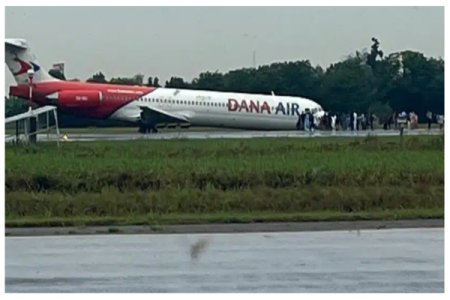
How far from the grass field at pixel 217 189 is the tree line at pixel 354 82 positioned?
33323 mm

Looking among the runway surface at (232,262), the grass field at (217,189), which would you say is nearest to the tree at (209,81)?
the grass field at (217,189)

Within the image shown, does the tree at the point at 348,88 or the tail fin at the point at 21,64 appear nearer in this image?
the tail fin at the point at 21,64

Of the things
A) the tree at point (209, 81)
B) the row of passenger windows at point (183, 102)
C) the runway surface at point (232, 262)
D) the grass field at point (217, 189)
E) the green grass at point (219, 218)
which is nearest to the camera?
the runway surface at point (232, 262)

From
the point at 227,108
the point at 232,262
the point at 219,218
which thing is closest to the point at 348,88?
the point at 227,108

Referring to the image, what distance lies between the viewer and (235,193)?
16.3 meters

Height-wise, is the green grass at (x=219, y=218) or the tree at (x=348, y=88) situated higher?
the tree at (x=348, y=88)

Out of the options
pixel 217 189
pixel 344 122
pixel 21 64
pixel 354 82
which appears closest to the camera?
pixel 217 189

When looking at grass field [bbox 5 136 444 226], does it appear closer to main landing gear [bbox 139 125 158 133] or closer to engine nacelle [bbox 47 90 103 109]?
Answer: engine nacelle [bbox 47 90 103 109]

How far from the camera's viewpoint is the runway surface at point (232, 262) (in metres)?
8.22

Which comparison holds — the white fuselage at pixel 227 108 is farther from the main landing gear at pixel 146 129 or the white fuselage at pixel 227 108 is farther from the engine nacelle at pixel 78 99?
the engine nacelle at pixel 78 99

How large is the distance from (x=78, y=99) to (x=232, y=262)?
37823mm

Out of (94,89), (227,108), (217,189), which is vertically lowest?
(217,189)

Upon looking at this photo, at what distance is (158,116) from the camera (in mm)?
49406

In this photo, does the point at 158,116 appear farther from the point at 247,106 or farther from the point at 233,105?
the point at 247,106
